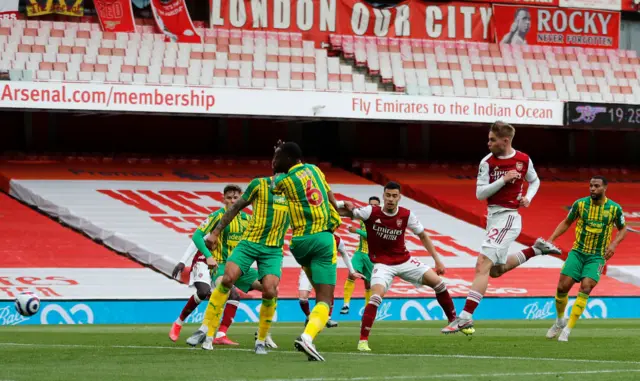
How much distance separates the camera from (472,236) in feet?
95.1

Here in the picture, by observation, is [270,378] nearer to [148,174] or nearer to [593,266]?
[593,266]

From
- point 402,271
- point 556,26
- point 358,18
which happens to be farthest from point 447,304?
point 556,26

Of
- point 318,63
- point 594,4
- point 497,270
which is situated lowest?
point 497,270

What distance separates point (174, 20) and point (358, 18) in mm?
6064

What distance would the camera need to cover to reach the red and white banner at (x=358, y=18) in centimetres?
3334

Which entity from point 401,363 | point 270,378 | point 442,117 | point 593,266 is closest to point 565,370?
point 401,363

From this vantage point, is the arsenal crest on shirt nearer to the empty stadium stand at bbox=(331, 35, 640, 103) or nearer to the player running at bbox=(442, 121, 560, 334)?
the player running at bbox=(442, 121, 560, 334)

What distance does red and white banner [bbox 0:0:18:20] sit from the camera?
30.5 meters

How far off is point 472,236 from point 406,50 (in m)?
7.48

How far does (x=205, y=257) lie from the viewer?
13227 mm

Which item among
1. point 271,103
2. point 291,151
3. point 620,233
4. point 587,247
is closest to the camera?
point 291,151

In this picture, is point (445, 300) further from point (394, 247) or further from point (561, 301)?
point (561, 301)

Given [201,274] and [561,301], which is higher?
[201,274]

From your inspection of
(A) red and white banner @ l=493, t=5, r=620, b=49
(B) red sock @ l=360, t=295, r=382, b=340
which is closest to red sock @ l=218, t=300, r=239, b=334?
(B) red sock @ l=360, t=295, r=382, b=340
